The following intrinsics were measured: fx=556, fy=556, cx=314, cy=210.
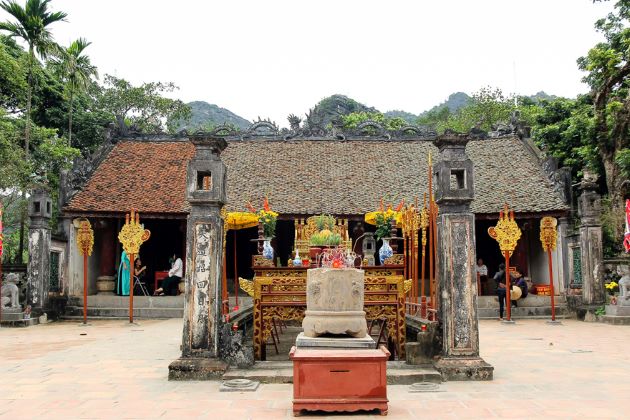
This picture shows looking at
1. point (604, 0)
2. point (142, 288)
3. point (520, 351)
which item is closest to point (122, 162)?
point (142, 288)

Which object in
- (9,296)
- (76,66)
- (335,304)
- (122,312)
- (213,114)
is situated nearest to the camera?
(335,304)

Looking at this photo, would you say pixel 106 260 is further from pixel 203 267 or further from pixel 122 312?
pixel 203 267

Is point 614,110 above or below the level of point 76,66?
below

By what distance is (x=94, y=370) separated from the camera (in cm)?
798

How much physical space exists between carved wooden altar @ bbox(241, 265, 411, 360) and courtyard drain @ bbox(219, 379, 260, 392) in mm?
1208

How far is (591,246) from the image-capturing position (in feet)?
51.9

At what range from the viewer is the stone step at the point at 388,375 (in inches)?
274

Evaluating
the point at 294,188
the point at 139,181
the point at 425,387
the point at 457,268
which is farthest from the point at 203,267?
the point at 139,181

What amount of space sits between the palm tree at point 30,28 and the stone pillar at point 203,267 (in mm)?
16304

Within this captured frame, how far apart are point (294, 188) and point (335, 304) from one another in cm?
1425

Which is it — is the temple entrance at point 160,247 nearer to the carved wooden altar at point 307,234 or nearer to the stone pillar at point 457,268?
the carved wooden altar at point 307,234

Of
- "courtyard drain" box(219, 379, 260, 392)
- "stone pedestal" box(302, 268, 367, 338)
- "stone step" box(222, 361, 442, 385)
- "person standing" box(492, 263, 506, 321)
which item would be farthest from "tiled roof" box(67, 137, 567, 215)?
"stone pedestal" box(302, 268, 367, 338)

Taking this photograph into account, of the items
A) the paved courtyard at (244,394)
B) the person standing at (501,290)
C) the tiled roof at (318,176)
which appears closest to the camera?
the paved courtyard at (244,394)

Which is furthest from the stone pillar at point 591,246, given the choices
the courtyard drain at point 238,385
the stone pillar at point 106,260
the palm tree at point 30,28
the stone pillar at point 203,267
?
the palm tree at point 30,28
